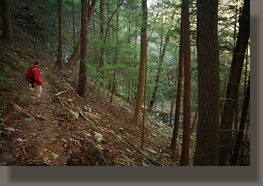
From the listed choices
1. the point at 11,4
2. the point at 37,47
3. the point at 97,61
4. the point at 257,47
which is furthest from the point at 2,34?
the point at 257,47

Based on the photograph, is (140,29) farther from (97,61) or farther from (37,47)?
(37,47)

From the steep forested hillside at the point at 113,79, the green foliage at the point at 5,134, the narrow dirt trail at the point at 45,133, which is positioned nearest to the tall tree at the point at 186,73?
the steep forested hillside at the point at 113,79

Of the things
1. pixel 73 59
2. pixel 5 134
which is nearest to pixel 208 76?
pixel 5 134

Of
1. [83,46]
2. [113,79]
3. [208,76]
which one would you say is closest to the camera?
[208,76]

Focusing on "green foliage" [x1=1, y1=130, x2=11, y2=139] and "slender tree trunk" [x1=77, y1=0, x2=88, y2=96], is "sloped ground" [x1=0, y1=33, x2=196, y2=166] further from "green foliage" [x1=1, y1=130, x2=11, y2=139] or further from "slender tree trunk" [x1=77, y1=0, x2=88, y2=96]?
"slender tree trunk" [x1=77, y1=0, x2=88, y2=96]

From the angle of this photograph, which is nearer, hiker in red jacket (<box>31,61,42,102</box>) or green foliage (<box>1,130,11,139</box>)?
green foliage (<box>1,130,11,139</box>)

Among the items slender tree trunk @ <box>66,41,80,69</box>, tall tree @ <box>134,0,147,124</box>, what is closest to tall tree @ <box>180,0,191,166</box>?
tall tree @ <box>134,0,147,124</box>

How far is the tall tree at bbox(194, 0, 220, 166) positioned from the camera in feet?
6.78

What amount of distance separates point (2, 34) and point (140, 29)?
4.69 meters

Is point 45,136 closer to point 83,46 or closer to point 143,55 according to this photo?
point 83,46

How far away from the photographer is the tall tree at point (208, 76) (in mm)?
2066

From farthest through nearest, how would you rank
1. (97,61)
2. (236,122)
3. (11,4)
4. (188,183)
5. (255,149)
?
1. (97,61)
2. (11,4)
3. (236,122)
4. (255,149)
5. (188,183)

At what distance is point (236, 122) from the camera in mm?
3482

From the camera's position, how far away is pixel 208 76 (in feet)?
6.81
